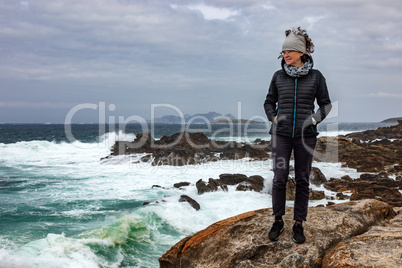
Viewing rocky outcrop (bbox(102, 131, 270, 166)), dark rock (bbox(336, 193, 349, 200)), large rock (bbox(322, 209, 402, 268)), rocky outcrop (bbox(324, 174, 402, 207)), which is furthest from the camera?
rocky outcrop (bbox(102, 131, 270, 166))

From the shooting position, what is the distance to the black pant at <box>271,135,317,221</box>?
3436 millimetres

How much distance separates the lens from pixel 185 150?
74.4 feet

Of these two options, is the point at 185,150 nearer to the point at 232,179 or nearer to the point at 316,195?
the point at 232,179

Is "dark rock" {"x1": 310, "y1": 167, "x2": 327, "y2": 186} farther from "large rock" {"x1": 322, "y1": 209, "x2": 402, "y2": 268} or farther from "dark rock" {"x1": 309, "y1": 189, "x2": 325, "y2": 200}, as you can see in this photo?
"large rock" {"x1": 322, "y1": 209, "x2": 402, "y2": 268}

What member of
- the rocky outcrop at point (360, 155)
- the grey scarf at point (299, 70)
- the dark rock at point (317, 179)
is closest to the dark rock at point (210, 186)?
the dark rock at point (317, 179)

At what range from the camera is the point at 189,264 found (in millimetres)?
3754

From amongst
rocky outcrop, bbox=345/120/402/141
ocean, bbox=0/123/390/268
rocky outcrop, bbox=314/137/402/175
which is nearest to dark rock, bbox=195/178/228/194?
ocean, bbox=0/123/390/268

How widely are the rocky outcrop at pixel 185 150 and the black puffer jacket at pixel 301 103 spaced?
17.8m

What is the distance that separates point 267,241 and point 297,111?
53.3 inches

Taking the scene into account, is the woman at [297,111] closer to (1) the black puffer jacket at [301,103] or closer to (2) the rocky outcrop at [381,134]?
(1) the black puffer jacket at [301,103]

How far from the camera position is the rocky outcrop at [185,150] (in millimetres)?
21719

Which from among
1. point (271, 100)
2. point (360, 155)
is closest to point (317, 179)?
point (360, 155)

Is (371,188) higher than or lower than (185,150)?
lower

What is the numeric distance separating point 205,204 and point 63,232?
5.11 metres
